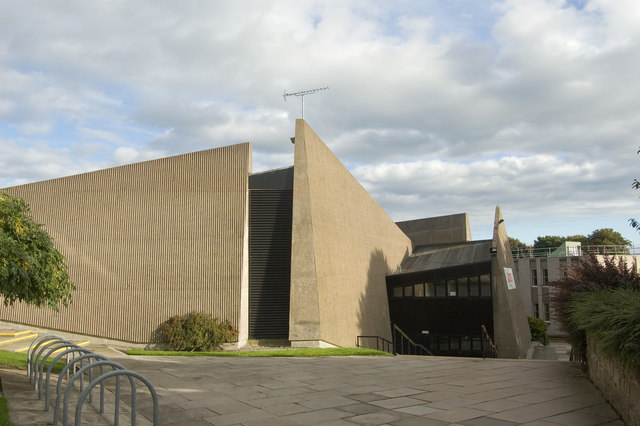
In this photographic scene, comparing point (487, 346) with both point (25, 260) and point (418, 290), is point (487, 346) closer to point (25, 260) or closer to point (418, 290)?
point (418, 290)

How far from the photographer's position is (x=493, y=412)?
7664mm

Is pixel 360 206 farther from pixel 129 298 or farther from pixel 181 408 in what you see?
pixel 181 408

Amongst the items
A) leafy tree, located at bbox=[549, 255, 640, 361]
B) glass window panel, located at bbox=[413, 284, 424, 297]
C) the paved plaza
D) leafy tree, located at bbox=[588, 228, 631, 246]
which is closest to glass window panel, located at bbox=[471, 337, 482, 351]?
glass window panel, located at bbox=[413, 284, 424, 297]

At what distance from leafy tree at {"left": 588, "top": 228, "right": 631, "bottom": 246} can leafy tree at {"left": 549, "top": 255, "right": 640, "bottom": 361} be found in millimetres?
58506

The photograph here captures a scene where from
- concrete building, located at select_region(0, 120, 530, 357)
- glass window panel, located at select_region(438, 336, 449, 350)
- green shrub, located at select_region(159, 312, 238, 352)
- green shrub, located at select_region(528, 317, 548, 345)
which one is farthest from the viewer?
green shrub, located at select_region(528, 317, 548, 345)

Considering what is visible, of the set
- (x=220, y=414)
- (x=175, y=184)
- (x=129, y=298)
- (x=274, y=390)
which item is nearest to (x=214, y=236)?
(x=175, y=184)

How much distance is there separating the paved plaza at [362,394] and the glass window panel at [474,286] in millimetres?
11223

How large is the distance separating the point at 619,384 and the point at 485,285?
17.6 m

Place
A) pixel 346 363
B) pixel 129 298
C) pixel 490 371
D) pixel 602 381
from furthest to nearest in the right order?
pixel 129 298 < pixel 346 363 < pixel 490 371 < pixel 602 381

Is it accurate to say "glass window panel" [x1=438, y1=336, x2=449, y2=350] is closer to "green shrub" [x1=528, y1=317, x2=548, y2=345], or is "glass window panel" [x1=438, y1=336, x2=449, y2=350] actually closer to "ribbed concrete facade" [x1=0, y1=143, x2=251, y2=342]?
"green shrub" [x1=528, y1=317, x2=548, y2=345]

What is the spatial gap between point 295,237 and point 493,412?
12.1 metres

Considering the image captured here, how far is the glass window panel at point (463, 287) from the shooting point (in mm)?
24953

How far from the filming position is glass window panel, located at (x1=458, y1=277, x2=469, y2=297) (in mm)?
24953

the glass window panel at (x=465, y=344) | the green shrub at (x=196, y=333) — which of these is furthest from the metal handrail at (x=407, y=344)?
the green shrub at (x=196, y=333)
